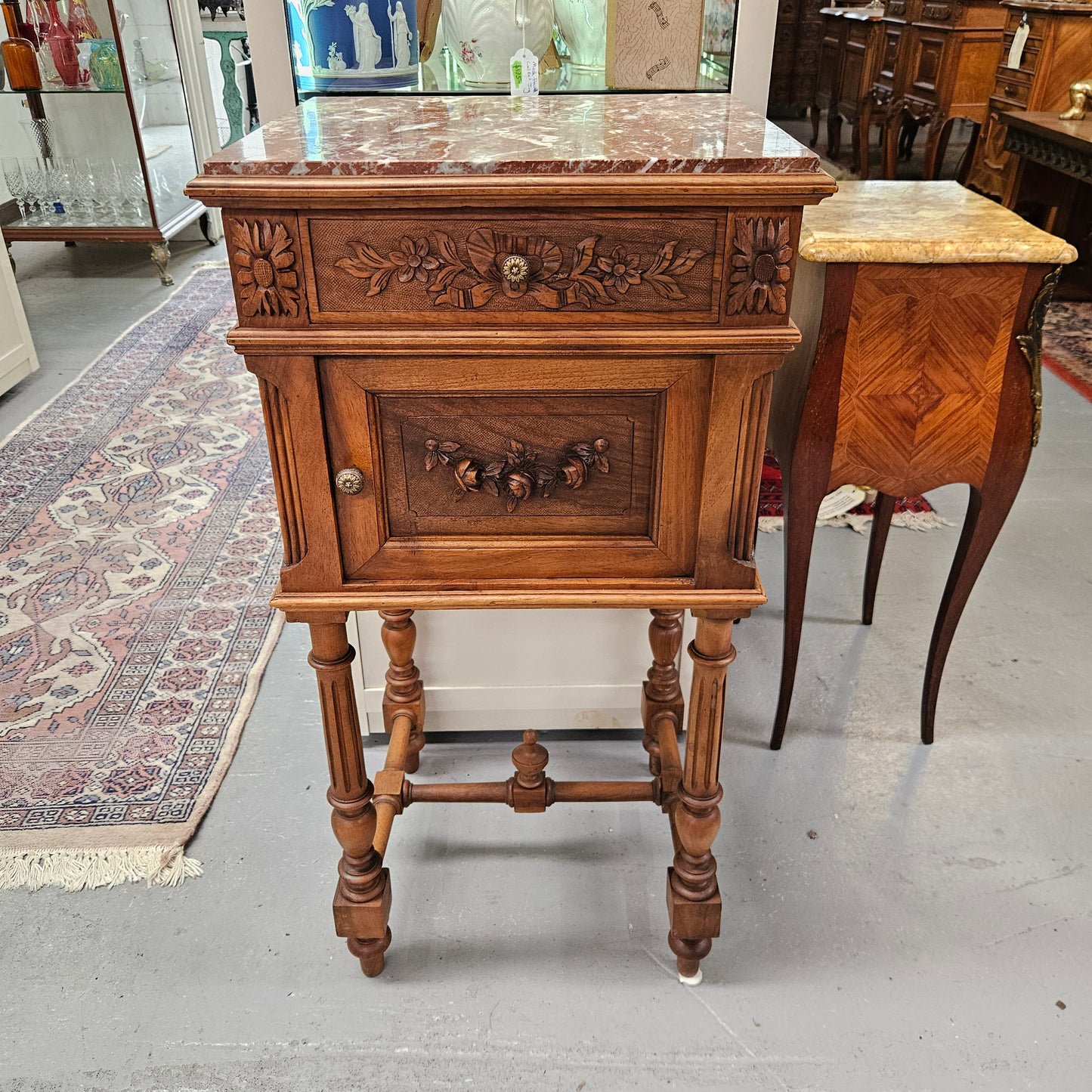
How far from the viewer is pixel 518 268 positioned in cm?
98

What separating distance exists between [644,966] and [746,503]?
781 mm

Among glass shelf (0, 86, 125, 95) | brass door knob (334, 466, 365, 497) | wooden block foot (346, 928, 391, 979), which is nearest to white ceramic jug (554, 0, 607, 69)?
brass door knob (334, 466, 365, 497)

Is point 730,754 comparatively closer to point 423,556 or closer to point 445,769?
point 445,769

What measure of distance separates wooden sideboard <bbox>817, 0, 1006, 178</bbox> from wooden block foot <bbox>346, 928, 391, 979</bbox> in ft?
17.6

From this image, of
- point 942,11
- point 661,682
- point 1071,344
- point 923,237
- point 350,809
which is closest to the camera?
point 350,809

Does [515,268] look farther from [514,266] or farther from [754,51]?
[754,51]

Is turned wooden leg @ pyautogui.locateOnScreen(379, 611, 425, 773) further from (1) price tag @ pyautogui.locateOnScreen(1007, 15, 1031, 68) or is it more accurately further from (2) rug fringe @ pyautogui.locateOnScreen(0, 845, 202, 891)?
(1) price tag @ pyautogui.locateOnScreen(1007, 15, 1031, 68)

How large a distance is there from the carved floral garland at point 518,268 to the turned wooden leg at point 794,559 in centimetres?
72

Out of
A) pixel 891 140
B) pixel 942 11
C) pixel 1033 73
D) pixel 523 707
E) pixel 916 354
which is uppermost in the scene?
pixel 942 11

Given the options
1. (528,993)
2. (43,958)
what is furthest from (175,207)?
(528,993)

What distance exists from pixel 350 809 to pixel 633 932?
0.52 m

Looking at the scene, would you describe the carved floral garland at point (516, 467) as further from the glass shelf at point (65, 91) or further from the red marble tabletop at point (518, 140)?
the glass shelf at point (65, 91)

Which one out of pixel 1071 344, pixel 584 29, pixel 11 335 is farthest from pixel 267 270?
pixel 1071 344

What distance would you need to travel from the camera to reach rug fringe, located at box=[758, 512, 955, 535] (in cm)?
275
